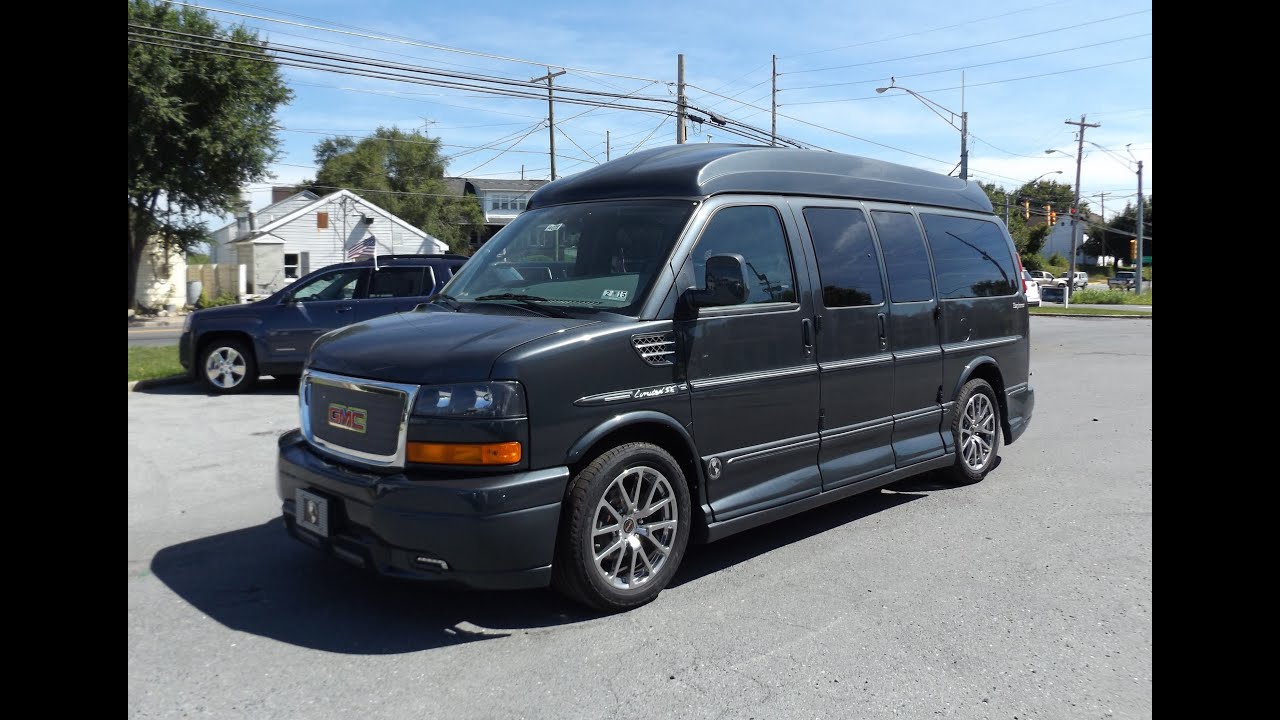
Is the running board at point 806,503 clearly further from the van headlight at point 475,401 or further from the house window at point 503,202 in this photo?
the house window at point 503,202

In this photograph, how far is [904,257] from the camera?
6289 mm

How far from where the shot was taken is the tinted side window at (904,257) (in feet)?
20.1

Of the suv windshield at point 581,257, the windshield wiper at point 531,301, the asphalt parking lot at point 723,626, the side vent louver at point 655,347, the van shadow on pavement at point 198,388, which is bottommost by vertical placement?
the asphalt parking lot at point 723,626

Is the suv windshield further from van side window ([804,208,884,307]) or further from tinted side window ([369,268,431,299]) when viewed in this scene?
tinted side window ([369,268,431,299])

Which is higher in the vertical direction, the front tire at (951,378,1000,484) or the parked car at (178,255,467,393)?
the parked car at (178,255,467,393)

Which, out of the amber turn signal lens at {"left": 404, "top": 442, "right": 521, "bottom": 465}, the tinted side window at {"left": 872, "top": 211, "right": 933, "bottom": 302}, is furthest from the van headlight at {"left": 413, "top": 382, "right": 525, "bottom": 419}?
the tinted side window at {"left": 872, "top": 211, "right": 933, "bottom": 302}

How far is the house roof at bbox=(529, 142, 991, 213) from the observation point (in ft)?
16.7

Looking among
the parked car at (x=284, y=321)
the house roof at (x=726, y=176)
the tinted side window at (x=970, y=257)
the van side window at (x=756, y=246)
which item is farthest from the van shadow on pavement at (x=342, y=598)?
the parked car at (x=284, y=321)

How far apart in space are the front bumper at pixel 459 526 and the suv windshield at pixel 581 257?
108 centimetres

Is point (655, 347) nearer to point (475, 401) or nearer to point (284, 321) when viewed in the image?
point (475, 401)
